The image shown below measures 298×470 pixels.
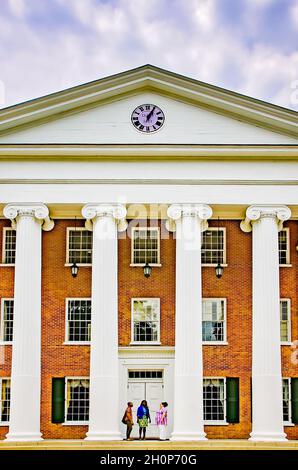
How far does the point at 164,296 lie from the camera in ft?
143

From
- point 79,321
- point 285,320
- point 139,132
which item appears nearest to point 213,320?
point 285,320

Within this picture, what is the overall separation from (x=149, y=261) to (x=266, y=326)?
275 inches

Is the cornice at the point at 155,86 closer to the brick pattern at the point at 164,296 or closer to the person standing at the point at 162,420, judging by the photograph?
the brick pattern at the point at 164,296

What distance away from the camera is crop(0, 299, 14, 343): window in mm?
A: 43062

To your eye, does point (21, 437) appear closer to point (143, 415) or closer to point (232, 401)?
point (143, 415)

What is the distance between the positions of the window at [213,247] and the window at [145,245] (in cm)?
219

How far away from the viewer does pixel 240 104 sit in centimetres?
4081

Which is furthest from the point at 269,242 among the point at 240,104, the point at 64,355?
the point at 64,355

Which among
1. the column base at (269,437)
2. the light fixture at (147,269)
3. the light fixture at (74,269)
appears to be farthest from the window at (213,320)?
the light fixture at (74,269)

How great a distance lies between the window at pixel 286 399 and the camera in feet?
139

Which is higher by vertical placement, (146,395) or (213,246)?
(213,246)
